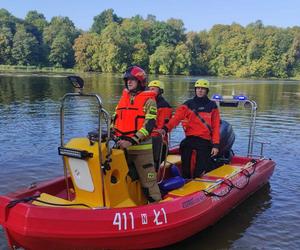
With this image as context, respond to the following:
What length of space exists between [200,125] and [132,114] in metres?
1.88

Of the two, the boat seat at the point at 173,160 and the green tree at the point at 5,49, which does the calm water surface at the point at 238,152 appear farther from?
the green tree at the point at 5,49

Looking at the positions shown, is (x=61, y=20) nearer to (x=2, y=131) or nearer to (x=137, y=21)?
(x=137, y=21)

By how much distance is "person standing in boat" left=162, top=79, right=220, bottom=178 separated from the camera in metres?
7.34

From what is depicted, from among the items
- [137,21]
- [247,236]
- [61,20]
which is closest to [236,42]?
[137,21]

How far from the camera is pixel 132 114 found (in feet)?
19.1

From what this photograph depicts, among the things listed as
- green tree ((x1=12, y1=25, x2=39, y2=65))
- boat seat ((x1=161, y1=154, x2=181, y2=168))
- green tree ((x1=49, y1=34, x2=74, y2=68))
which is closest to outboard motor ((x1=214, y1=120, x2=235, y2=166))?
boat seat ((x1=161, y1=154, x2=181, y2=168))

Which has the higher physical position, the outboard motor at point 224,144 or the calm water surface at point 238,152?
the outboard motor at point 224,144

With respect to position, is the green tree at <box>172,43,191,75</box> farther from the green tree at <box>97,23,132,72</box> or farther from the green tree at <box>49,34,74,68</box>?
the green tree at <box>49,34,74,68</box>

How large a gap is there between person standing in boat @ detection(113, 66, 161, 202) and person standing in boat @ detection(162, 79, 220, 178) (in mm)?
1397

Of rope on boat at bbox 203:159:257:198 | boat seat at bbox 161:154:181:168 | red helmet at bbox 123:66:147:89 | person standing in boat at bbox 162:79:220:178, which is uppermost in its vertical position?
red helmet at bbox 123:66:147:89

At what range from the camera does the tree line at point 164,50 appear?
84.2 meters

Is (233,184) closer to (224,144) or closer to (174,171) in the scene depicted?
(174,171)

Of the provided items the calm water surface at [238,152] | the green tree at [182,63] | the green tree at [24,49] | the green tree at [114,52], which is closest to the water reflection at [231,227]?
the calm water surface at [238,152]

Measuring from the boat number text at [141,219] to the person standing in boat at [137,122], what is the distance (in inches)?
26.2
